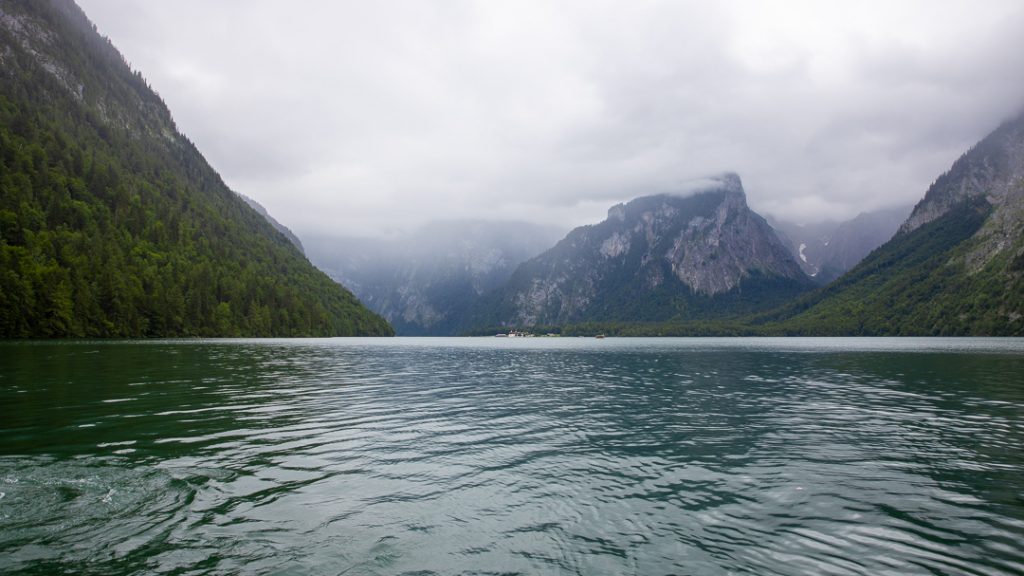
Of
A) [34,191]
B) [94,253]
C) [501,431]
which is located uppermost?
[34,191]

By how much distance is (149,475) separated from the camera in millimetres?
16266

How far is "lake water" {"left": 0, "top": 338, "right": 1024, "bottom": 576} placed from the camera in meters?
10.8

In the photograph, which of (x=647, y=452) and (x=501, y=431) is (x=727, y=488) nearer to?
(x=647, y=452)

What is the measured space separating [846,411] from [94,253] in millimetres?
174523

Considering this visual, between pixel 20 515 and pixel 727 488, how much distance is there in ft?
63.8

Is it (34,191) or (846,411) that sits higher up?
(34,191)

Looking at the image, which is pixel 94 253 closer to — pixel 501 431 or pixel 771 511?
pixel 501 431

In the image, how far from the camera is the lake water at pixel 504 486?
1077 cm

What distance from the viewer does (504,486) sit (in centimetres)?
1620

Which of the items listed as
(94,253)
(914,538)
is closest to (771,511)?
(914,538)

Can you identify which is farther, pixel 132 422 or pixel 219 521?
pixel 132 422

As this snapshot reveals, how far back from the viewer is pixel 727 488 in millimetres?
15984

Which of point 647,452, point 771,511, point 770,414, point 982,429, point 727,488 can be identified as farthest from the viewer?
point 770,414

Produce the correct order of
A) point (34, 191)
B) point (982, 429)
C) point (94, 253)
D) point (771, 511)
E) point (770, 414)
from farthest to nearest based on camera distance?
point (34, 191)
point (94, 253)
point (770, 414)
point (982, 429)
point (771, 511)
